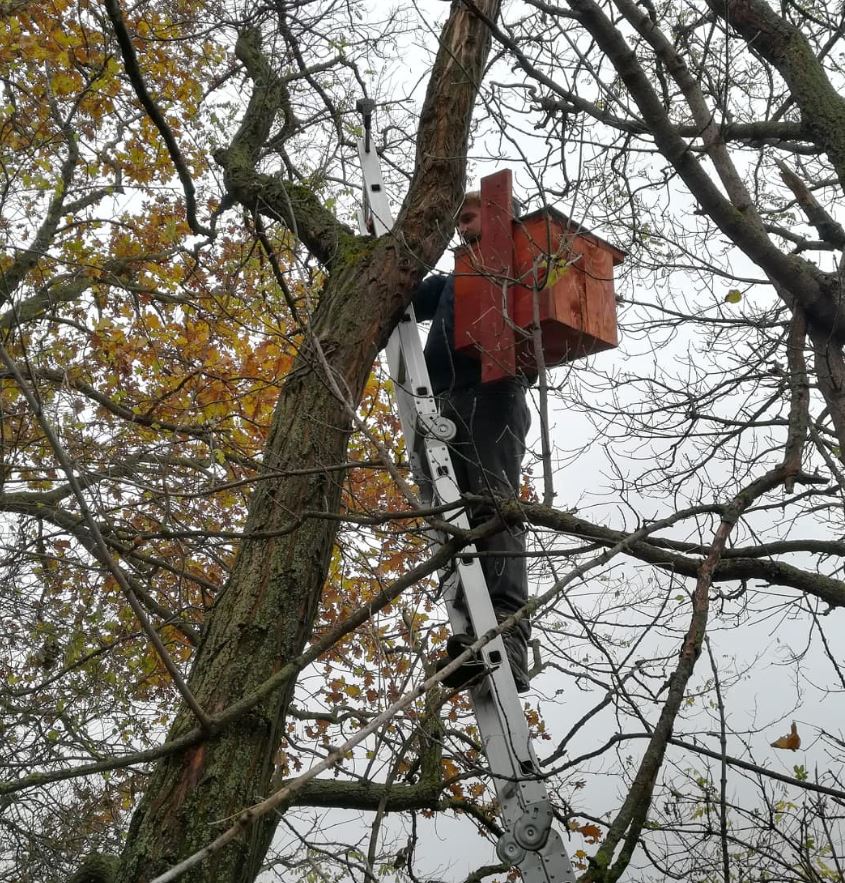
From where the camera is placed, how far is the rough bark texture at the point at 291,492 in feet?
7.66

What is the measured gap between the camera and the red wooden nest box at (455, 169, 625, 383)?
340cm

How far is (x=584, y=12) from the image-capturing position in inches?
130

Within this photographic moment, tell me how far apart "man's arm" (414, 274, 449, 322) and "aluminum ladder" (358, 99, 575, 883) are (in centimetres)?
30

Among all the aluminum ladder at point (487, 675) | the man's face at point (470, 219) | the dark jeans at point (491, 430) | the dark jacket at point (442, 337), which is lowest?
the aluminum ladder at point (487, 675)

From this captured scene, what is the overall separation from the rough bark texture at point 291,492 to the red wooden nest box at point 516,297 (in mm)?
226

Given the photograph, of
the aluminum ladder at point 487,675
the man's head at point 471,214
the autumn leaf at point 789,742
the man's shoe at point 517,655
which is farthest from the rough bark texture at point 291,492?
the autumn leaf at point 789,742

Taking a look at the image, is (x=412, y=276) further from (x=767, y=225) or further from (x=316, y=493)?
(x=767, y=225)

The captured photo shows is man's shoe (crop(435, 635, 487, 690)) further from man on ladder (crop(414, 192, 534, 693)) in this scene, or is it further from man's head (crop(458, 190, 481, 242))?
man's head (crop(458, 190, 481, 242))

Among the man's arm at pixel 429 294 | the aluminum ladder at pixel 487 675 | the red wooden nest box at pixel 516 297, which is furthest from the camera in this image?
the man's arm at pixel 429 294

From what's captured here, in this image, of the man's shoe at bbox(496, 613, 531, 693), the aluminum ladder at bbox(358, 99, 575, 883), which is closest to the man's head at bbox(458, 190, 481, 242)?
the aluminum ladder at bbox(358, 99, 575, 883)

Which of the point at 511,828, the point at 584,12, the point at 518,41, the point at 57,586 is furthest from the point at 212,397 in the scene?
the point at 511,828

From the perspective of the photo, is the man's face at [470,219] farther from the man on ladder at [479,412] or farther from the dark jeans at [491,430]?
the dark jeans at [491,430]

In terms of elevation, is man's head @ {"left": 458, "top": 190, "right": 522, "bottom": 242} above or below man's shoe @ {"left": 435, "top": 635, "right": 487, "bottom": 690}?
above

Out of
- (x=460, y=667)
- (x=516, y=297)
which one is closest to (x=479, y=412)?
(x=516, y=297)
